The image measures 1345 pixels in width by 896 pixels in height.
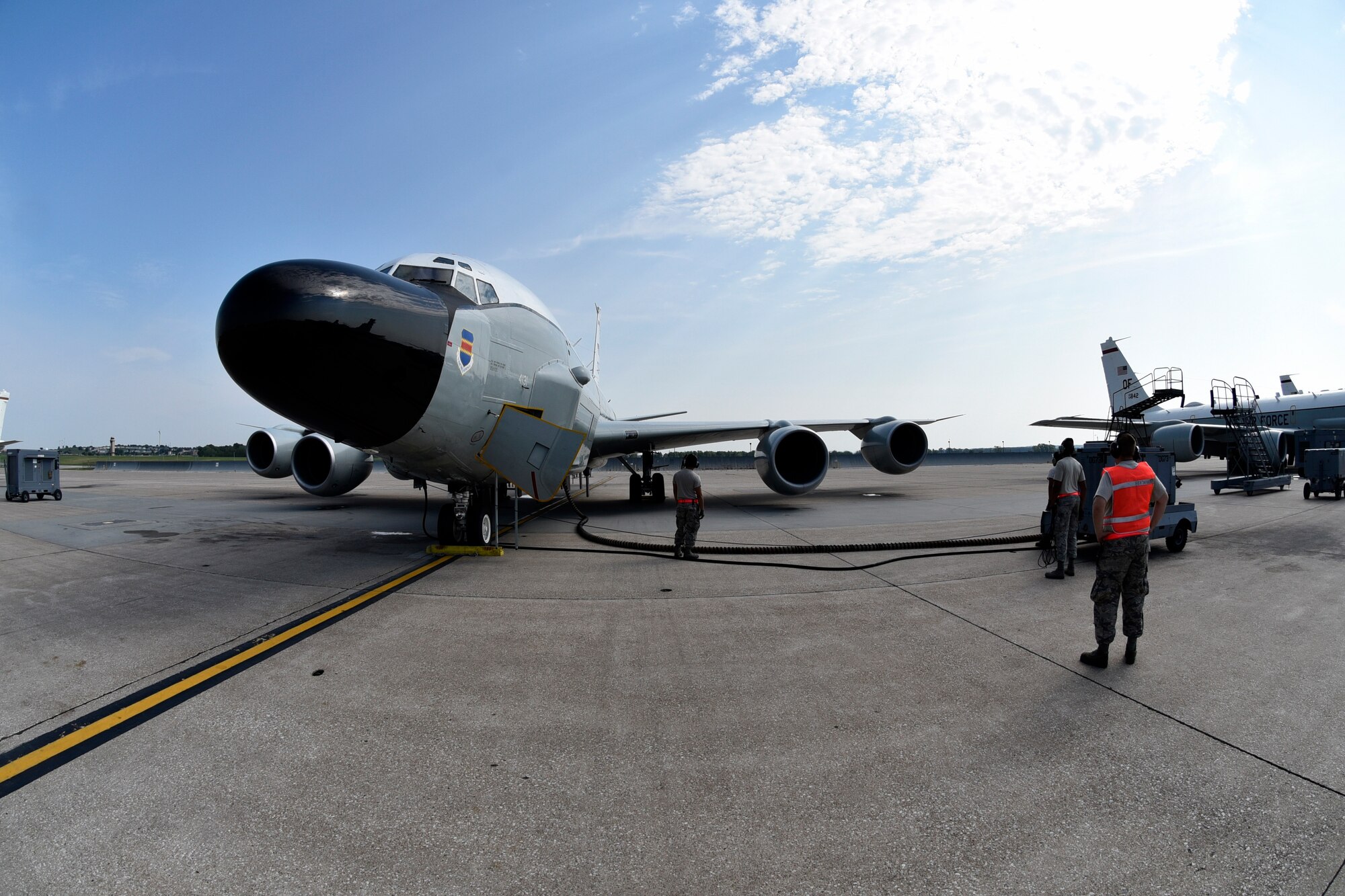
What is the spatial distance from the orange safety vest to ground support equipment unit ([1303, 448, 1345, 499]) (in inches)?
611

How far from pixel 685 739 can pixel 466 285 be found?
575 cm

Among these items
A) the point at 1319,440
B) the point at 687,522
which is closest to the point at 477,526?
the point at 687,522

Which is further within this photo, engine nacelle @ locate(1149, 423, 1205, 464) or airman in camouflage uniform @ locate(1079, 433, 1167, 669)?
engine nacelle @ locate(1149, 423, 1205, 464)

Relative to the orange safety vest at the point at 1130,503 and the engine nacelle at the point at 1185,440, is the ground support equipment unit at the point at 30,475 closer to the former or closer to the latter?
the orange safety vest at the point at 1130,503

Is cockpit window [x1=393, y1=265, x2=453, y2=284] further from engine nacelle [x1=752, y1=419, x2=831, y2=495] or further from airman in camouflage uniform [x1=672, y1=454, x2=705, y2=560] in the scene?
engine nacelle [x1=752, y1=419, x2=831, y2=495]

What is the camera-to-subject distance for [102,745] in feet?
8.20

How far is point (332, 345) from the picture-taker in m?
4.38

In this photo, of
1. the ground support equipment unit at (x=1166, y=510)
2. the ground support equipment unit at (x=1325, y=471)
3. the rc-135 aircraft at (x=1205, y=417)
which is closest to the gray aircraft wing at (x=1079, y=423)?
the rc-135 aircraft at (x=1205, y=417)

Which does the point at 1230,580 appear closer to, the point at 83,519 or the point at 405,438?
the point at 405,438

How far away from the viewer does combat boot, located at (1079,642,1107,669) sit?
136 inches

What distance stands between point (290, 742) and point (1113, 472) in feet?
16.4

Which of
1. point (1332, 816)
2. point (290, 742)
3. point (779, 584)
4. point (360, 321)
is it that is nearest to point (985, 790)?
point (1332, 816)

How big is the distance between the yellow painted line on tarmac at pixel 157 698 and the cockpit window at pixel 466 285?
11.4 ft

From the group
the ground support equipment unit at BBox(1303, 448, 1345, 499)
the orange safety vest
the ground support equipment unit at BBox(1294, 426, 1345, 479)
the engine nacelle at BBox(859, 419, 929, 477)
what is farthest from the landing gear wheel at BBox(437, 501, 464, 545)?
the ground support equipment unit at BBox(1294, 426, 1345, 479)
